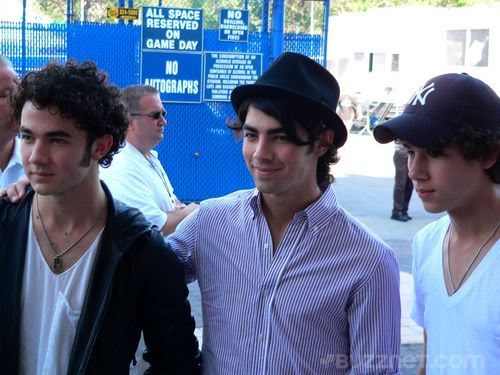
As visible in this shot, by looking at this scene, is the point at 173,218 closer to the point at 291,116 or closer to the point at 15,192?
the point at 15,192

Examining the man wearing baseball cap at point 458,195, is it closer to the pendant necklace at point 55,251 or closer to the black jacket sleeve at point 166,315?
the black jacket sleeve at point 166,315

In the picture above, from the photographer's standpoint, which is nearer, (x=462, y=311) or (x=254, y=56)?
(x=462, y=311)

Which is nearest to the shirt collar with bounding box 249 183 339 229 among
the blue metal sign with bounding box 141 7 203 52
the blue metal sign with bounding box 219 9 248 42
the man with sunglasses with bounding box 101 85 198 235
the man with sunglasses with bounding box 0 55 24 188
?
the man with sunglasses with bounding box 0 55 24 188

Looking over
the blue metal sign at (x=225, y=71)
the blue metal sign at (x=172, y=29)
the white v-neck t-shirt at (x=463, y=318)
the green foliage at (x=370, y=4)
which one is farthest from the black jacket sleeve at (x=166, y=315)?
the green foliage at (x=370, y=4)

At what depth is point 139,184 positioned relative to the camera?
15.2ft

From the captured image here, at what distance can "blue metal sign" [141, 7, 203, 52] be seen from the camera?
1095 cm

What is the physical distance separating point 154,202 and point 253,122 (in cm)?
211

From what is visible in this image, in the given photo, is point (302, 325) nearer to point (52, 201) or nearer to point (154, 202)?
point (52, 201)

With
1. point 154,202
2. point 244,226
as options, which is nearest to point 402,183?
point 154,202

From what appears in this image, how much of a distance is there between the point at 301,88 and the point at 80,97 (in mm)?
714

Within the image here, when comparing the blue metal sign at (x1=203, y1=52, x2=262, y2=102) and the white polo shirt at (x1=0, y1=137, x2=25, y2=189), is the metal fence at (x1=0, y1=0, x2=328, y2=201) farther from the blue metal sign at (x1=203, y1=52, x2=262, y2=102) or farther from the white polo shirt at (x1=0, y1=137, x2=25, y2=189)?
the white polo shirt at (x1=0, y1=137, x2=25, y2=189)

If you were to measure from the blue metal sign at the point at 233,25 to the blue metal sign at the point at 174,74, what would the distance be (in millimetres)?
508

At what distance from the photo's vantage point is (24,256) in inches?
96.7

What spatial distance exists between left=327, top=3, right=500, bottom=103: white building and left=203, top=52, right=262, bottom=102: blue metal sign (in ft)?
51.8
